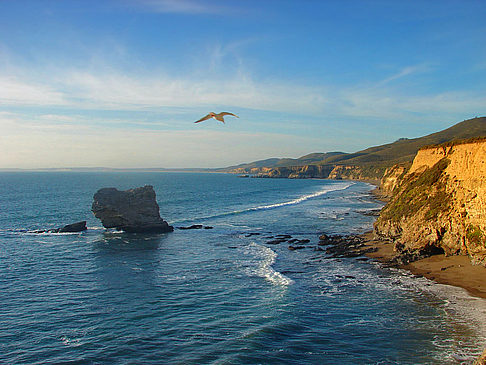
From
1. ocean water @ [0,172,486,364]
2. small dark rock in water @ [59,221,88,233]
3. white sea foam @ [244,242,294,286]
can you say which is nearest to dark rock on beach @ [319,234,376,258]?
ocean water @ [0,172,486,364]

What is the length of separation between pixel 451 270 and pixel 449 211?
233 inches

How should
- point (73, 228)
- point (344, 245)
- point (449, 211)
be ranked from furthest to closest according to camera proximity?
point (73, 228)
point (344, 245)
point (449, 211)

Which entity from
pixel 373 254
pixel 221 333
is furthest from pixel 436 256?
pixel 221 333

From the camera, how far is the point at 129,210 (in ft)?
180

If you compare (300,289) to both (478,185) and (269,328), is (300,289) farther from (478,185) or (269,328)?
(478,185)

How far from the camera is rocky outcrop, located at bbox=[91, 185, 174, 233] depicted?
54000 mm

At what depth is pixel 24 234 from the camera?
5178 cm

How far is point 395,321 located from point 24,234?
164ft

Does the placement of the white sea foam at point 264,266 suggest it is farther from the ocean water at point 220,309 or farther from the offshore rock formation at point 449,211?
the offshore rock formation at point 449,211

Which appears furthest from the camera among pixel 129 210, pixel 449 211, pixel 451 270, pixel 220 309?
pixel 129 210

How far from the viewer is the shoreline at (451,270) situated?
26.9m

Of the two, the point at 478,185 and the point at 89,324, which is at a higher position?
the point at 478,185

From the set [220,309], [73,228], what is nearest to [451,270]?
[220,309]

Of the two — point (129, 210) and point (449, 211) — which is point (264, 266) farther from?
point (129, 210)
